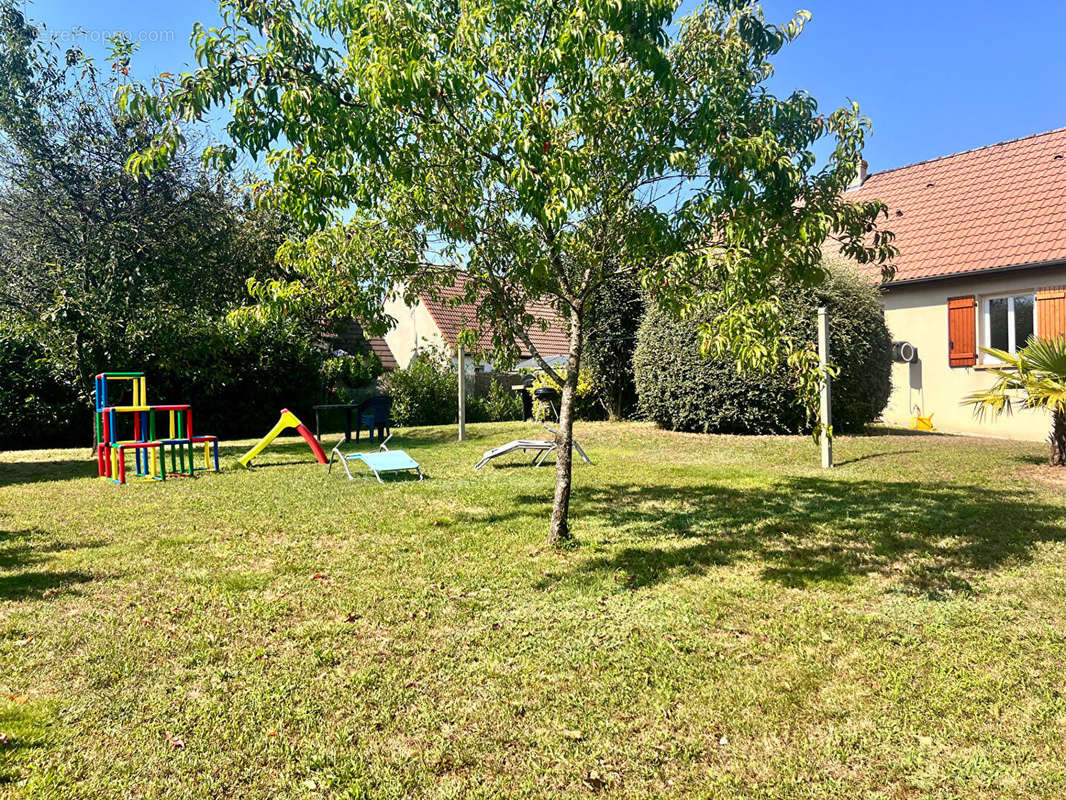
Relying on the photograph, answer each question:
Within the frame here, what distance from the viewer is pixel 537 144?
4844 millimetres

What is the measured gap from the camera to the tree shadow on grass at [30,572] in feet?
15.9

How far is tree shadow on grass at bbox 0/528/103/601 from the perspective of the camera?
485 cm

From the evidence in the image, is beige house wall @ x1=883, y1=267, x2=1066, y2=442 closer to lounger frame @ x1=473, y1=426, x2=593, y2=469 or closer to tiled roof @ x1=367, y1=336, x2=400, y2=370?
lounger frame @ x1=473, y1=426, x2=593, y2=469

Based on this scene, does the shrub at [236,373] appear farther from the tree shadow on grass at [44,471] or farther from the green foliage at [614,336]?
the green foliage at [614,336]

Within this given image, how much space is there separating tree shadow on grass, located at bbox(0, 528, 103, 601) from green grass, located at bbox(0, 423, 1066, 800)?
3cm

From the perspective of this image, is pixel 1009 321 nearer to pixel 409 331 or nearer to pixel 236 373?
pixel 236 373

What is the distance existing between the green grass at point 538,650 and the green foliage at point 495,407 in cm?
1234

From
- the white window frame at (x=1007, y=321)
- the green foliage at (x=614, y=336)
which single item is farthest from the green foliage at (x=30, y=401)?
the white window frame at (x=1007, y=321)

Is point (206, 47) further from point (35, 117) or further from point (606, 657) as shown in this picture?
point (35, 117)

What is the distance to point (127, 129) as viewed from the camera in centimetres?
1335

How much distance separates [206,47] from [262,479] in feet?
20.8

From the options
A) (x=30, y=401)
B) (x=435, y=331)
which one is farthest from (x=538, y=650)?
(x=435, y=331)

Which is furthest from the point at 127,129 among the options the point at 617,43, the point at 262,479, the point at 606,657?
the point at 606,657

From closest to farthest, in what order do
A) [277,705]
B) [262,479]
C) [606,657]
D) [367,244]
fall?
[277,705]
[606,657]
[367,244]
[262,479]
